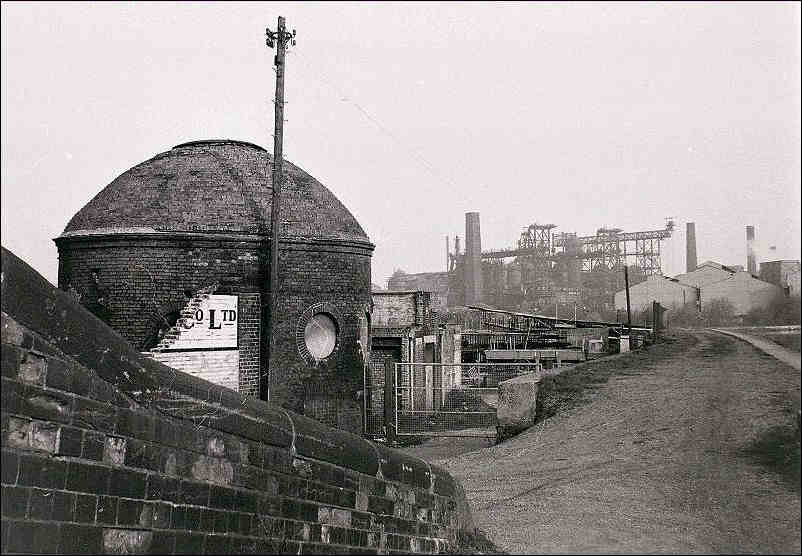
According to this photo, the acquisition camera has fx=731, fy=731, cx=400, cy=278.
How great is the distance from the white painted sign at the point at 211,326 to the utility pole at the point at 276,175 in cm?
76

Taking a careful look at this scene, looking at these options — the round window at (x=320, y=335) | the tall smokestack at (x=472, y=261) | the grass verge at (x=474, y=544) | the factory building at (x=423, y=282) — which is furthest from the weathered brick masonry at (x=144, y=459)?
the factory building at (x=423, y=282)

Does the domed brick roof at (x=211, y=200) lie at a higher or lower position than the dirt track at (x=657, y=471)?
higher

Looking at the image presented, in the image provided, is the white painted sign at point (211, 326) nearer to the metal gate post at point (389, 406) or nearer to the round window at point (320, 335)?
the round window at point (320, 335)

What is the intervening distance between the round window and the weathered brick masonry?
976 cm

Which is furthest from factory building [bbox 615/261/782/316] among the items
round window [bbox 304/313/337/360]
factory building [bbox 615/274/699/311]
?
round window [bbox 304/313/337/360]

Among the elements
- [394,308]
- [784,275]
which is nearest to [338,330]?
[394,308]

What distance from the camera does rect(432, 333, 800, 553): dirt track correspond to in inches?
210

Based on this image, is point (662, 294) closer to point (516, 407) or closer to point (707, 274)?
point (516, 407)

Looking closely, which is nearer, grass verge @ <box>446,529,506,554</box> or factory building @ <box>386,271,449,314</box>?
grass verge @ <box>446,529,506,554</box>

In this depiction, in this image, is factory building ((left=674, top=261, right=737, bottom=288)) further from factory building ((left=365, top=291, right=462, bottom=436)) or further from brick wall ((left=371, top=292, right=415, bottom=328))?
brick wall ((left=371, top=292, right=415, bottom=328))

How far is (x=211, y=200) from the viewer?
613 inches

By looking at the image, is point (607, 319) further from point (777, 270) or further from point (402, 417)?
point (777, 270)

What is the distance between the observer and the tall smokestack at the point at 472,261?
5734 centimetres

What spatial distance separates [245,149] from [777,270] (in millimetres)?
13666
